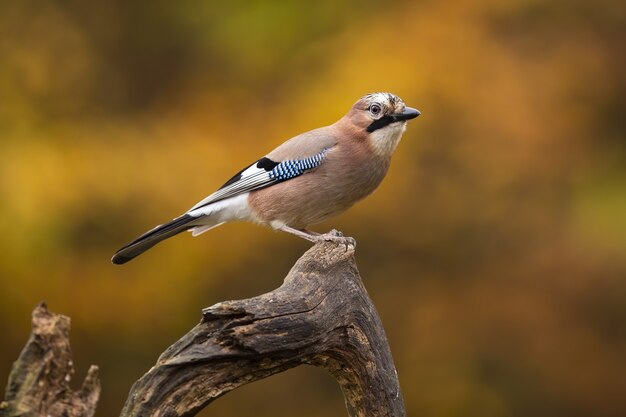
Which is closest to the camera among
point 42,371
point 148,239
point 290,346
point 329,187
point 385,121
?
point 42,371

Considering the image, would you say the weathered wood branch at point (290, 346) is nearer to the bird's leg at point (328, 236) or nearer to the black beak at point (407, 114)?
the bird's leg at point (328, 236)

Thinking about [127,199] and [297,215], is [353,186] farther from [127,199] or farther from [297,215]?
[127,199]

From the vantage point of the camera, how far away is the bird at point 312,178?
18.8 feet

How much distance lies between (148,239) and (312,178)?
970mm

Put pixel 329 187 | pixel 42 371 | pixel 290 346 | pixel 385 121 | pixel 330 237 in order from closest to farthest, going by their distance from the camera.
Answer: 1. pixel 42 371
2. pixel 290 346
3. pixel 330 237
4. pixel 329 187
5. pixel 385 121

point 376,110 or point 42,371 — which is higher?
point 376,110

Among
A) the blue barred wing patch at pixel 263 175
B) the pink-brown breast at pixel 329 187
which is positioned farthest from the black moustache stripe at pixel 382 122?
the blue barred wing patch at pixel 263 175

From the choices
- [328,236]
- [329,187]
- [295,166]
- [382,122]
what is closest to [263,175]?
[295,166]

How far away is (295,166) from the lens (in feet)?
19.2

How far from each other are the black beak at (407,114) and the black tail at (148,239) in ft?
4.23

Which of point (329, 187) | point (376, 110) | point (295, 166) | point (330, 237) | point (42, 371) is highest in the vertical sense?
point (376, 110)

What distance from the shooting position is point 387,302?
8.55 m

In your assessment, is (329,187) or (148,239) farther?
(329,187)

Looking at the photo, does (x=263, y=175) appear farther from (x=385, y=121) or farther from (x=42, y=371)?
(x=42, y=371)
